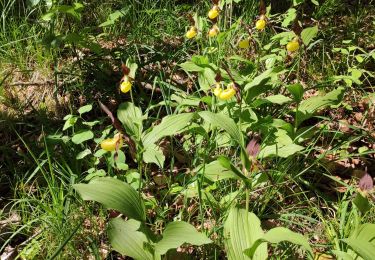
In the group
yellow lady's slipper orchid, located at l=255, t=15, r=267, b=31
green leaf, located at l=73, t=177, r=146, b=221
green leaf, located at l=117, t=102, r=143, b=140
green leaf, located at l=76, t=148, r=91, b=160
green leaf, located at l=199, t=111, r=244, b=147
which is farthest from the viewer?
yellow lady's slipper orchid, located at l=255, t=15, r=267, b=31

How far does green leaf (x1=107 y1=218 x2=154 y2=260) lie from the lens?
1.42 meters

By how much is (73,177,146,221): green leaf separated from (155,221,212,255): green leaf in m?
0.11

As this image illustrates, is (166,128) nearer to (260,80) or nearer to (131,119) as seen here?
(131,119)

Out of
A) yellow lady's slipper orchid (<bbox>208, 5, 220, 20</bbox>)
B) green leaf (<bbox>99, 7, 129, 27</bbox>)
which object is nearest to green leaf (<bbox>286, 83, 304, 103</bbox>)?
yellow lady's slipper orchid (<bbox>208, 5, 220, 20</bbox>)

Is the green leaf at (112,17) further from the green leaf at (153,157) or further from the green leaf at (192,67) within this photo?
the green leaf at (153,157)

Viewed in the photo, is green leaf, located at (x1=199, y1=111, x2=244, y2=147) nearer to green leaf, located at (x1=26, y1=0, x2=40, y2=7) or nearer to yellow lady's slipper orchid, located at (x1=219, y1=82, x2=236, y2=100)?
yellow lady's slipper orchid, located at (x1=219, y1=82, x2=236, y2=100)

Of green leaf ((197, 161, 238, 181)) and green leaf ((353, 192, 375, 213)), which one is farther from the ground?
green leaf ((353, 192, 375, 213))

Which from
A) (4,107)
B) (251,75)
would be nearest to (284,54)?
(251,75)

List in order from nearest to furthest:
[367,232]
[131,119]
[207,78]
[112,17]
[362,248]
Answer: [362,248] < [367,232] < [131,119] < [207,78] < [112,17]

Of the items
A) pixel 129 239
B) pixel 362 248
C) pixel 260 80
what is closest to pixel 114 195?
pixel 129 239

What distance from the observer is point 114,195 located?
1.39 m

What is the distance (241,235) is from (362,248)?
0.41 meters

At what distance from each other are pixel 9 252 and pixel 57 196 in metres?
0.29

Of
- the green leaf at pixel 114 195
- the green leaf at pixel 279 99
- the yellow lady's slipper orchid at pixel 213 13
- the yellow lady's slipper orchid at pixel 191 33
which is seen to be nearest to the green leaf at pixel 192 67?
the yellow lady's slipper orchid at pixel 191 33
